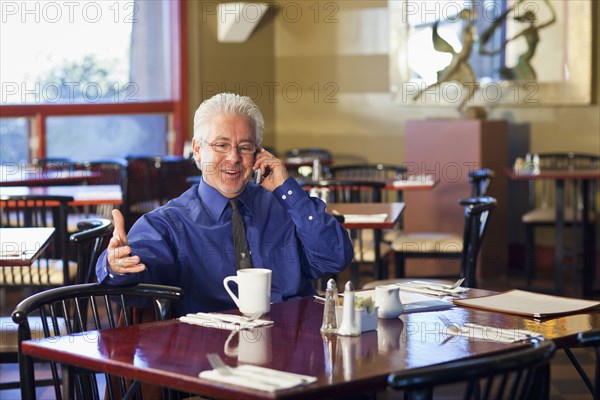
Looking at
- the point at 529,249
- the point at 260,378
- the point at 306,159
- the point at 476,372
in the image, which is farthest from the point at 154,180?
the point at 476,372

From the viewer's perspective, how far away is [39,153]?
7.48 m

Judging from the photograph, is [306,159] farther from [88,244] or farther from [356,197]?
[88,244]

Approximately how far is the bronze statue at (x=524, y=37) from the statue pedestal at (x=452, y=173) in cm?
55

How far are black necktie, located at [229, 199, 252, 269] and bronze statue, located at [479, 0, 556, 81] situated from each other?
5352 mm

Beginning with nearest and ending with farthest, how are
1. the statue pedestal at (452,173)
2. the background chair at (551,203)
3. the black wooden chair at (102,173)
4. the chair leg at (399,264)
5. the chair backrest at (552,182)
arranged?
1. the chair leg at (399,264)
2. the black wooden chair at (102,173)
3. the background chair at (551,203)
4. the statue pedestal at (452,173)
5. the chair backrest at (552,182)

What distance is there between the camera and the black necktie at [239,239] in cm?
275

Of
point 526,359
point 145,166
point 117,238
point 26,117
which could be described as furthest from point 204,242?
point 26,117

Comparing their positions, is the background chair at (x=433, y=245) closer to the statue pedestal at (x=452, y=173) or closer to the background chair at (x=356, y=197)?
the background chair at (x=356, y=197)

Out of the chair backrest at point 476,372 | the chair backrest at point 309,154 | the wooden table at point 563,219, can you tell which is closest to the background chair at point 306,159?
the chair backrest at point 309,154

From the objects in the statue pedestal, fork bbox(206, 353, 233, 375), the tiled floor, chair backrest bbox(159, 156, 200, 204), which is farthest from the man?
the statue pedestal

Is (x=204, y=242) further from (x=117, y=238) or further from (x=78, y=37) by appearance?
(x=78, y=37)

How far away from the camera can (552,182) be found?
8.02 metres

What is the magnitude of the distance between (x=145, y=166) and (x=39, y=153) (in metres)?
0.96

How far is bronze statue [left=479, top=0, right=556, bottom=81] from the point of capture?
25.6 feet
